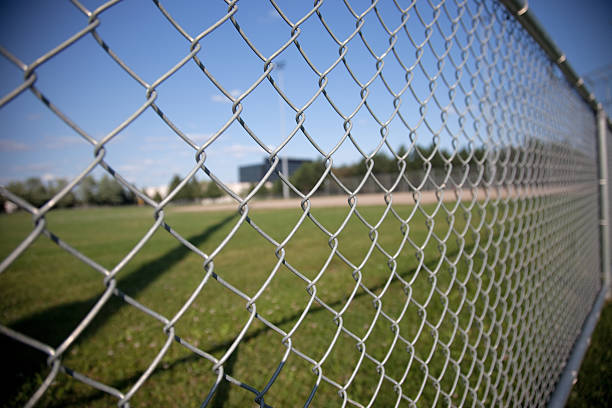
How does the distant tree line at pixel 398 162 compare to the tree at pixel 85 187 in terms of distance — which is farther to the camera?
the distant tree line at pixel 398 162

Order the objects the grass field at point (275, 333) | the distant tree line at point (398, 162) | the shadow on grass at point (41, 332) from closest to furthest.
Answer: the distant tree line at point (398, 162) < the grass field at point (275, 333) < the shadow on grass at point (41, 332)

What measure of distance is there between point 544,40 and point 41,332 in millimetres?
4940

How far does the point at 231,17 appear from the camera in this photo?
661mm

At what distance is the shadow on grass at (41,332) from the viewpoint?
7.39 ft

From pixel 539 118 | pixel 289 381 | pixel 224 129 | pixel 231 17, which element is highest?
pixel 231 17

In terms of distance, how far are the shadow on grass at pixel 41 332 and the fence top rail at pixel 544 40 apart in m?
3.79

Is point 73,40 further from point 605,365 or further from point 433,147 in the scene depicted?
point 605,365

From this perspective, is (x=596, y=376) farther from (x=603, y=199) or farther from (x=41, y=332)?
(x=41, y=332)

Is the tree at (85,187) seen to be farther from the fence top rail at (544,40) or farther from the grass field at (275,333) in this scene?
the fence top rail at (544,40)

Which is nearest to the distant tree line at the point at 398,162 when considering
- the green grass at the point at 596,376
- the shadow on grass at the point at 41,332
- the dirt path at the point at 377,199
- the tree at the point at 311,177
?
the tree at the point at 311,177

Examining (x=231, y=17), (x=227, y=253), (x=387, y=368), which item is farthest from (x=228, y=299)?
(x=231, y=17)

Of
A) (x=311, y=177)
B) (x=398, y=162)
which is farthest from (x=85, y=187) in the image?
(x=398, y=162)

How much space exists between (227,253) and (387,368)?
5313 mm

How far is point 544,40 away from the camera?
210cm
